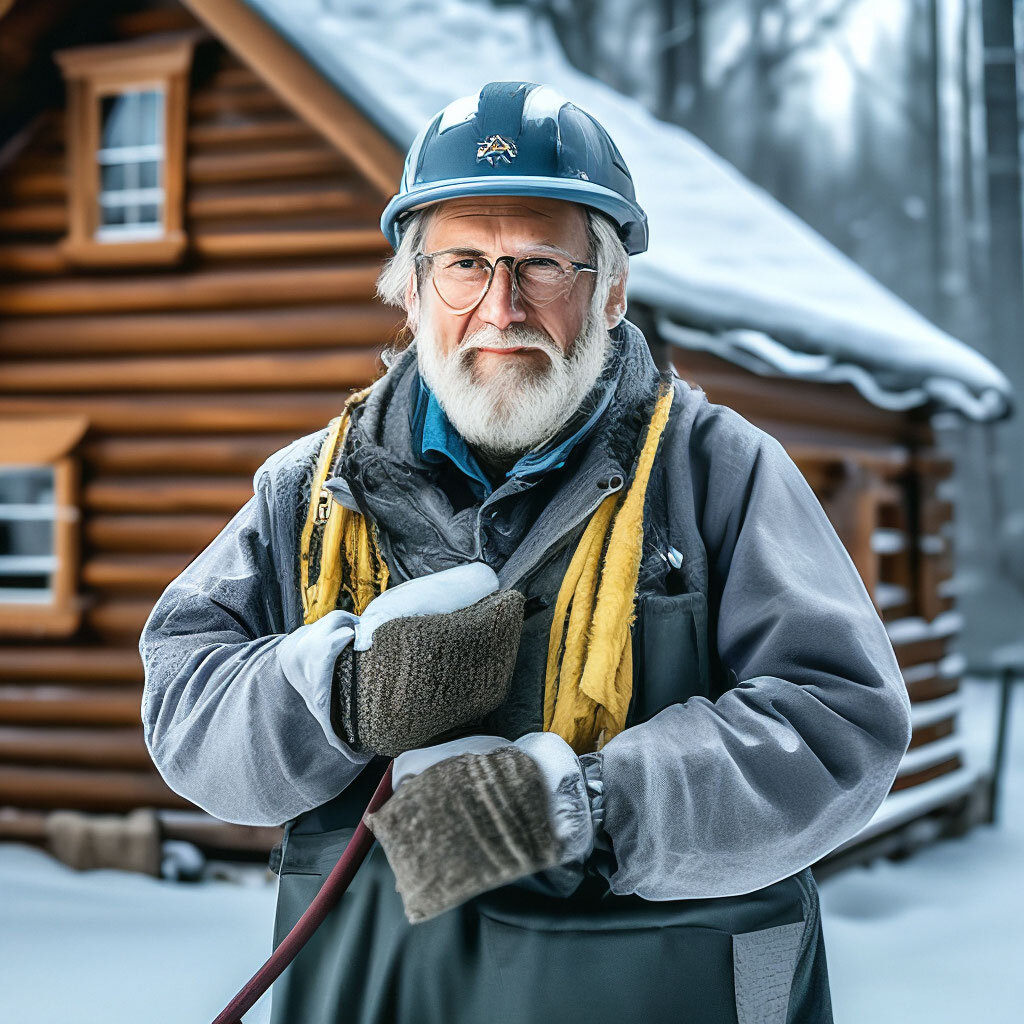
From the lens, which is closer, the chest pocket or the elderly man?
the elderly man

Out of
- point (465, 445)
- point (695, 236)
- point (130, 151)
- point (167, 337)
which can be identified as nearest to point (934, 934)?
point (695, 236)

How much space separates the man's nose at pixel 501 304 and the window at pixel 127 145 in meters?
4.14

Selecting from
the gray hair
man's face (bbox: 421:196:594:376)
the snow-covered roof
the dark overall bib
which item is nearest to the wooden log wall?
the snow-covered roof

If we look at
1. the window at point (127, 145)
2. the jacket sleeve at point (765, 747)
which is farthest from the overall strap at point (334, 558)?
the window at point (127, 145)

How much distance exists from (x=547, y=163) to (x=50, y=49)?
5.07 meters

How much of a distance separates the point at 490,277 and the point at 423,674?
2.14ft

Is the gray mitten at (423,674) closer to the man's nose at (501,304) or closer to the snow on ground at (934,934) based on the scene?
the man's nose at (501,304)

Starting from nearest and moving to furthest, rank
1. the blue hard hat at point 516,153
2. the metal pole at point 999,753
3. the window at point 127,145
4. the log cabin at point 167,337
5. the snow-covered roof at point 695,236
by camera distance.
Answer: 1. the blue hard hat at point 516,153
2. the snow-covered roof at point 695,236
3. the log cabin at point 167,337
4. the window at point 127,145
5. the metal pole at point 999,753

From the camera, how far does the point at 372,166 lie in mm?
4461

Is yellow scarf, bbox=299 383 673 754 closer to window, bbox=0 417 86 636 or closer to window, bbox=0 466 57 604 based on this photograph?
window, bbox=0 417 86 636

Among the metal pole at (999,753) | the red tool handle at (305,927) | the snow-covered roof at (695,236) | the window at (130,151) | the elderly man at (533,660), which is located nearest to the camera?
the elderly man at (533,660)

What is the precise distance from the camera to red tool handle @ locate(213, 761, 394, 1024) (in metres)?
1.40

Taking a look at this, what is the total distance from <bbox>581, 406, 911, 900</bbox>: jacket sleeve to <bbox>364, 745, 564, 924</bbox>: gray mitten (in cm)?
11

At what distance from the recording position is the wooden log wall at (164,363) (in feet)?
16.7
